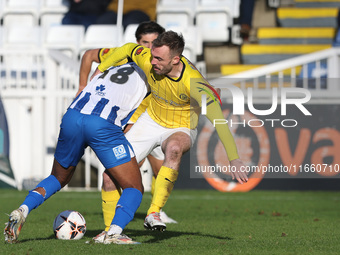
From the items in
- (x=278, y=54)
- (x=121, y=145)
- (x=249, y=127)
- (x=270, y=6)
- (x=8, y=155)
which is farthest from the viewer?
(x=270, y=6)

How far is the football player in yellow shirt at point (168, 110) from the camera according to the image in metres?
5.49

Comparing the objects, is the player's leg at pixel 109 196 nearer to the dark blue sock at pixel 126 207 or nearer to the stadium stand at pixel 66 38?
the dark blue sock at pixel 126 207

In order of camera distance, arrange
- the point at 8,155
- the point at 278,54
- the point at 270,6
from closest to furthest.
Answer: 1. the point at 8,155
2. the point at 278,54
3. the point at 270,6

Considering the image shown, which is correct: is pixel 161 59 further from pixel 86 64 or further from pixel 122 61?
pixel 86 64

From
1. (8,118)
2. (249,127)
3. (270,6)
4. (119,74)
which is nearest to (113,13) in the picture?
(270,6)

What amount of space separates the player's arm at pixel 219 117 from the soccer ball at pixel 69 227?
1426mm

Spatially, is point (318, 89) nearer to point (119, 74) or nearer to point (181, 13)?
point (181, 13)

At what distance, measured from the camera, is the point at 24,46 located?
52.1 feet

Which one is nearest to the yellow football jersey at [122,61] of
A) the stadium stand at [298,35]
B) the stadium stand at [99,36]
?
the stadium stand at [99,36]

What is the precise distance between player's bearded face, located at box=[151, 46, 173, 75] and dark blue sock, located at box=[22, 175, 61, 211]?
118 cm

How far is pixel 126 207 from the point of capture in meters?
5.27

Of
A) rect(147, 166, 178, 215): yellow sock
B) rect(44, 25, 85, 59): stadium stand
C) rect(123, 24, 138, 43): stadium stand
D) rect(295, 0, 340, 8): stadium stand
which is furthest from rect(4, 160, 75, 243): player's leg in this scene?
rect(295, 0, 340, 8): stadium stand

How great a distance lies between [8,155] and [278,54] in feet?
21.2

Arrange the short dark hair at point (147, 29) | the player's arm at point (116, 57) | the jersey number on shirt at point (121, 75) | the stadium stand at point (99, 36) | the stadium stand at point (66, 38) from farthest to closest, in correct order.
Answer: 1. the stadium stand at point (66, 38)
2. the stadium stand at point (99, 36)
3. the short dark hair at point (147, 29)
4. the player's arm at point (116, 57)
5. the jersey number on shirt at point (121, 75)
